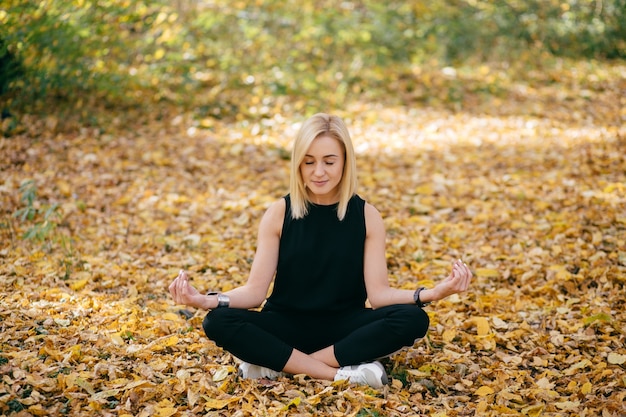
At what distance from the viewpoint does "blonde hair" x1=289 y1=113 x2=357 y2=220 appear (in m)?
3.10

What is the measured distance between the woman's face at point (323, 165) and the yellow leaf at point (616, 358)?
1.68 meters

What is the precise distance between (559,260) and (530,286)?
0.43 metres

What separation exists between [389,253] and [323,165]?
73.1 inches

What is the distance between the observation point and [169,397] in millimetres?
2908

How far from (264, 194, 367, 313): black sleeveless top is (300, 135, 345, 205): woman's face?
0.55ft

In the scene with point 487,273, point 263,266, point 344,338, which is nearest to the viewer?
point 344,338

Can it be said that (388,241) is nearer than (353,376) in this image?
No

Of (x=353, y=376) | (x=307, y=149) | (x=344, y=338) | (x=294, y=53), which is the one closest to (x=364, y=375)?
(x=353, y=376)

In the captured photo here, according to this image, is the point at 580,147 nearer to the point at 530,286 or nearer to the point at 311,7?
the point at 530,286

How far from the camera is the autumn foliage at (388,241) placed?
2990 millimetres

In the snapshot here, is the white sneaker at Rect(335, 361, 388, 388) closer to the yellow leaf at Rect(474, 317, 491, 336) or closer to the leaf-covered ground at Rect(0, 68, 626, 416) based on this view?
the leaf-covered ground at Rect(0, 68, 626, 416)

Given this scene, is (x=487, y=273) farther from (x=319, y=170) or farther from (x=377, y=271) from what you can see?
(x=319, y=170)

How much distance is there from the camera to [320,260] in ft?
10.6

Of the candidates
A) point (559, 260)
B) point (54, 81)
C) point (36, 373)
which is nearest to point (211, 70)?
point (54, 81)
